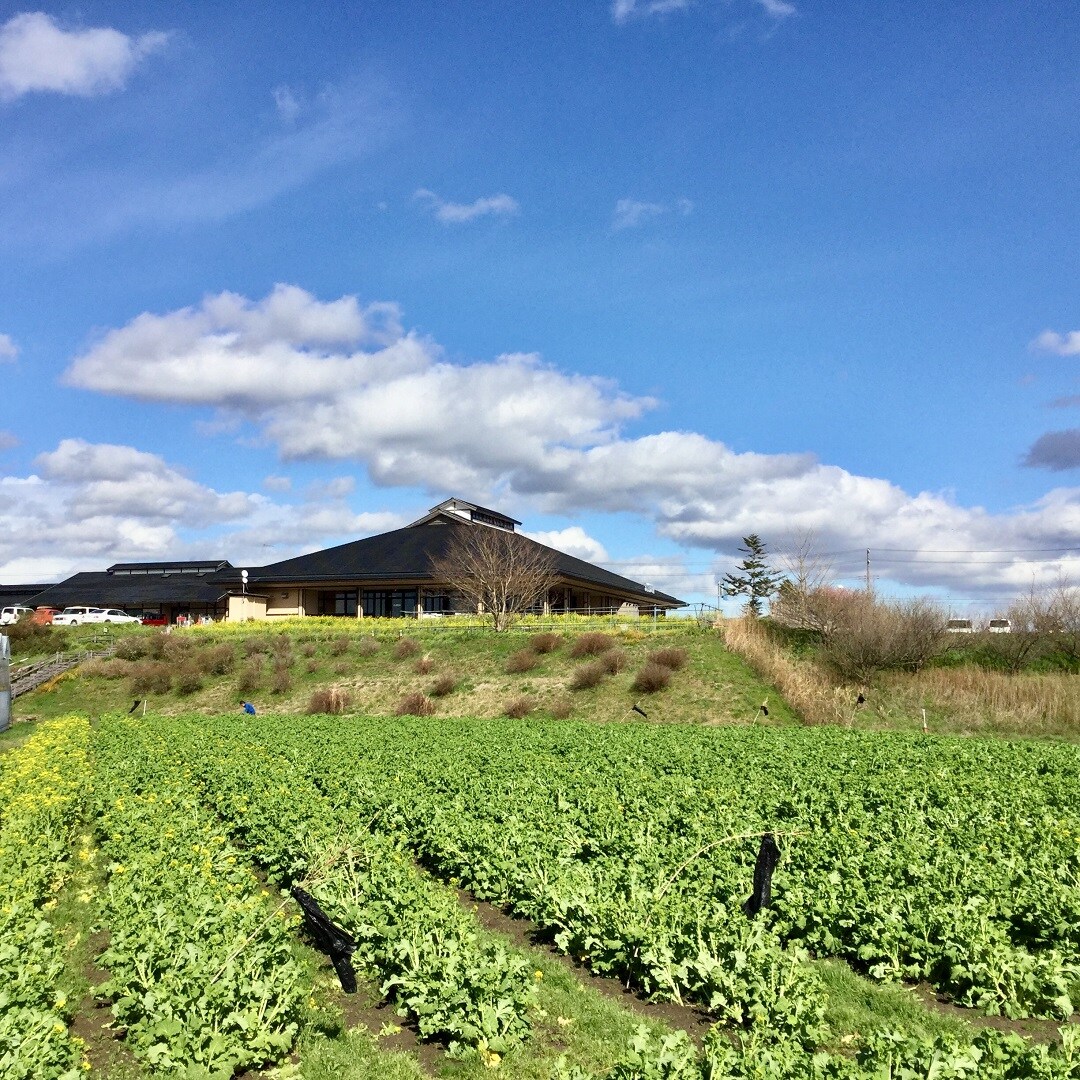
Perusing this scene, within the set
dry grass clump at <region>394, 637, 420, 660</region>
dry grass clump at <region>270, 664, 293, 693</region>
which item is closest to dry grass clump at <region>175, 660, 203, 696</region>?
dry grass clump at <region>270, 664, 293, 693</region>

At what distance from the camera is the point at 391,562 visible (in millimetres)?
55188

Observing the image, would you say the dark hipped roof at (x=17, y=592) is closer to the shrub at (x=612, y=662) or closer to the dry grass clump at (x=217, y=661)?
the dry grass clump at (x=217, y=661)

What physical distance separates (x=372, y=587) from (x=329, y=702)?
1996 cm

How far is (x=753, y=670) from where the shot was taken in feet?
111

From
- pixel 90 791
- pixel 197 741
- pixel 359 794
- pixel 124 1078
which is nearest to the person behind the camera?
pixel 124 1078

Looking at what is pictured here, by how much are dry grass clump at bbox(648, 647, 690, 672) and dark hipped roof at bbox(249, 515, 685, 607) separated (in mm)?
18676

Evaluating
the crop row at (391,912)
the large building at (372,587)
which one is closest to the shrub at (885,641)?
the large building at (372,587)

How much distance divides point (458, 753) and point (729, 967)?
11.8 meters

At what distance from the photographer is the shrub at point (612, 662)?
35.2 m

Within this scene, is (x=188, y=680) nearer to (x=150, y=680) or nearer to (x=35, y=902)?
(x=150, y=680)

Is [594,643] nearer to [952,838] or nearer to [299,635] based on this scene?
[299,635]

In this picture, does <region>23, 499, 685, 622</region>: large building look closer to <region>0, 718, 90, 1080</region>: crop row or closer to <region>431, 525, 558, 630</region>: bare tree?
<region>431, 525, 558, 630</region>: bare tree

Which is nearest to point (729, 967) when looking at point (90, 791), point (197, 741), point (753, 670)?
point (90, 791)

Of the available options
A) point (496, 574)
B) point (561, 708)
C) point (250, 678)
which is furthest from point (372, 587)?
point (561, 708)
